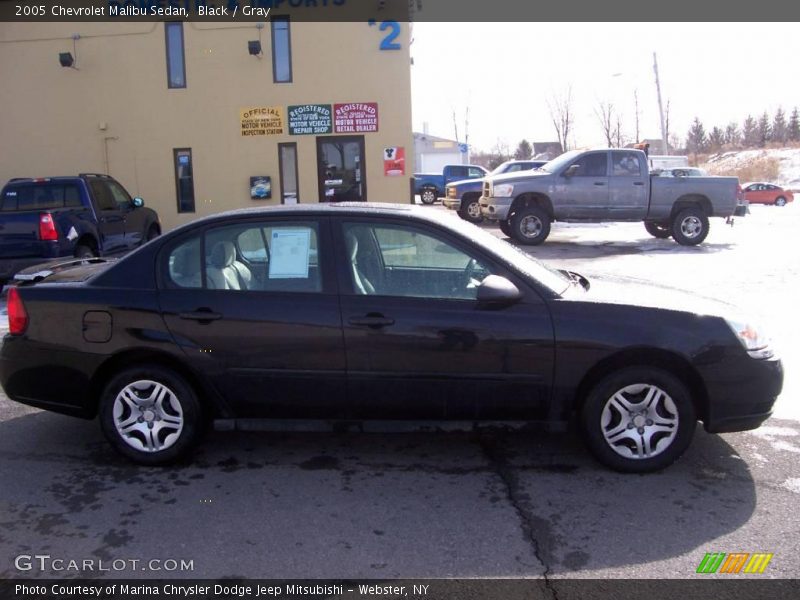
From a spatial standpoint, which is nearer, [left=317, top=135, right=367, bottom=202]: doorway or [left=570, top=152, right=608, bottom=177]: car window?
[left=570, top=152, right=608, bottom=177]: car window

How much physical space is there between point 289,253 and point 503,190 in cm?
1167

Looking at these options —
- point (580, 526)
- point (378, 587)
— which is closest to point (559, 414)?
point (580, 526)

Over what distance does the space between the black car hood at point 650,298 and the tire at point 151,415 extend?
243 centimetres

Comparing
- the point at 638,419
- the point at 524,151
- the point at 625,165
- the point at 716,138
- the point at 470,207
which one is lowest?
the point at 638,419

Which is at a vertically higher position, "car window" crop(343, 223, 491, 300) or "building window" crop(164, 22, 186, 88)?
"building window" crop(164, 22, 186, 88)

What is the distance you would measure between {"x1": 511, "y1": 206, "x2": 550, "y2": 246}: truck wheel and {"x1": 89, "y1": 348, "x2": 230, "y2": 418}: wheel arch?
12.0 meters

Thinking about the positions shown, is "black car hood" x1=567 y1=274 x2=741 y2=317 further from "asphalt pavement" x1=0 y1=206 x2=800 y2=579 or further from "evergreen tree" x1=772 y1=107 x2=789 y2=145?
"evergreen tree" x1=772 y1=107 x2=789 y2=145

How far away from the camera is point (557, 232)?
20016 millimetres

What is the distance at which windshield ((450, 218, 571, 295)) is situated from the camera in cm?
440

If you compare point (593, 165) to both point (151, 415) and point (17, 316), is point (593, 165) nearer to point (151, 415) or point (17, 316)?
point (151, 415)

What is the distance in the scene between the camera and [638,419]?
4309 millimetres

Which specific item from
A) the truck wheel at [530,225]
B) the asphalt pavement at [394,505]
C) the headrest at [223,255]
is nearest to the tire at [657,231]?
the truck wheel at [530,225]

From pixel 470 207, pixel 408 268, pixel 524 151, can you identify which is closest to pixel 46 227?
pixel 408 268

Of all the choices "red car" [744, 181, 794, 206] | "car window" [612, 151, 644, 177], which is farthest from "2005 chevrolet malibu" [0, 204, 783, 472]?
"red car" [744, 181, 794, 206]
